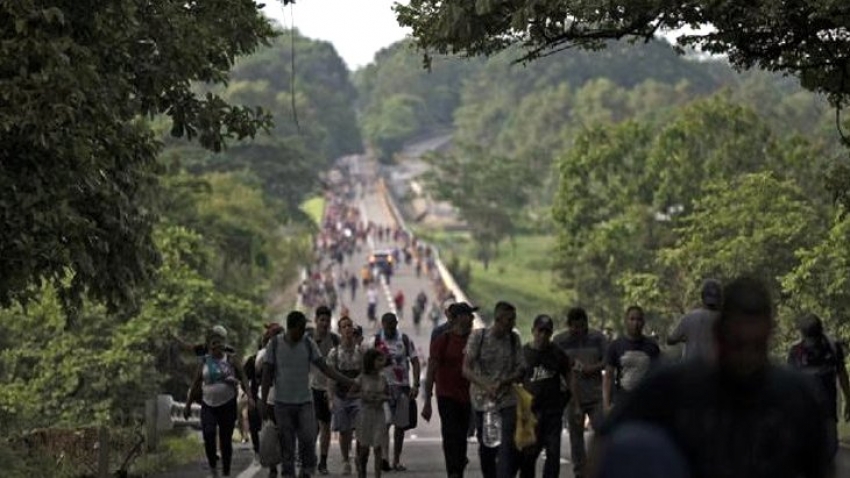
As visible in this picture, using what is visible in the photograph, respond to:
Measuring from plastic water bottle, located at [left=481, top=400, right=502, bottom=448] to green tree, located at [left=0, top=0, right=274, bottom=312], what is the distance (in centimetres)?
367

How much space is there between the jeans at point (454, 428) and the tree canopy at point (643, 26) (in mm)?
3128

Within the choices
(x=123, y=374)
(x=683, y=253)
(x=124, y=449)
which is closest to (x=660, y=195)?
(x=683, y=253)

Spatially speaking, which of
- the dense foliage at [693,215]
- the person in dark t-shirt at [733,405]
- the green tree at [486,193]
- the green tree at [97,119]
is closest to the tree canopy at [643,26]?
the green tree at [97,119]

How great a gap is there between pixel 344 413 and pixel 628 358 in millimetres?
3791

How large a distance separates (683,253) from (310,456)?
47.5 m

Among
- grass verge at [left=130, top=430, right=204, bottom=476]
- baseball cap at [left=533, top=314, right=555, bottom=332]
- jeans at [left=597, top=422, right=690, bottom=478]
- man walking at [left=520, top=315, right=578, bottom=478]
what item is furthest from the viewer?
grass verge at [left=130, top=430, right=204, bottom=476]

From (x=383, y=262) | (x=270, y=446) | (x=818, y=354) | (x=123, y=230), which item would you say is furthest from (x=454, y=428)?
(x=383, y=262)

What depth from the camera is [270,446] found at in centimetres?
1520

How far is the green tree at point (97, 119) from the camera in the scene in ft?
45.7

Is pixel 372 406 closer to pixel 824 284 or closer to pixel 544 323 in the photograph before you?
pixel 544 323

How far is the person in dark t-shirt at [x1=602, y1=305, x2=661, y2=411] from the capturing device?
14.5 metres

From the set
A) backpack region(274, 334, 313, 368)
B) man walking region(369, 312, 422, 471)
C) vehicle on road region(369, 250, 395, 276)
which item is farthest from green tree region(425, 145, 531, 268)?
backpack region(274, 334, 313, 368)

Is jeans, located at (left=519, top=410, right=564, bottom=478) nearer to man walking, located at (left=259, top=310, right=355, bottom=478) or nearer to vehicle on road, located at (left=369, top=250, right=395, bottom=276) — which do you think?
man walking, located at (left=259, top=310, right=355, bottom=478)

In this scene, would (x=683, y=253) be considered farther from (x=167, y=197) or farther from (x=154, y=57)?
(x=154, y=57)
